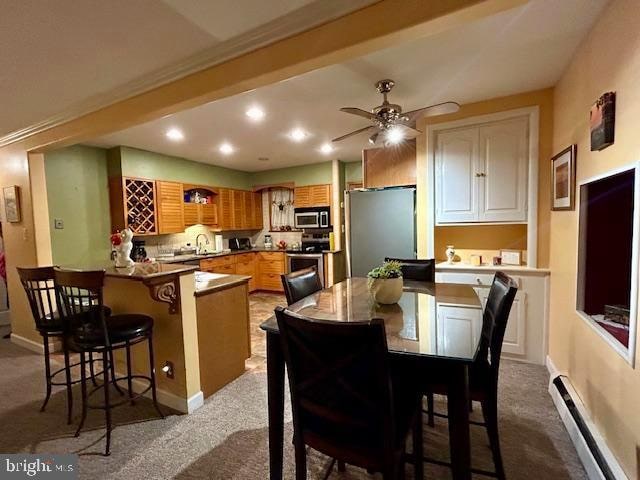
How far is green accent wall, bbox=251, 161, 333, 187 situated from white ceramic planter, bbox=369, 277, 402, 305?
4.07 m

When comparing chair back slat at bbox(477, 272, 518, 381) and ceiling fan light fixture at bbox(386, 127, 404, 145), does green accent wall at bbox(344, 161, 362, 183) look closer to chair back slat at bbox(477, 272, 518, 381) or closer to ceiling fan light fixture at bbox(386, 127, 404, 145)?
ceiling fan light fixture at bbox(386, 127, 404, 145)

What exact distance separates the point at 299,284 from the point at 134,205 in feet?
10.8

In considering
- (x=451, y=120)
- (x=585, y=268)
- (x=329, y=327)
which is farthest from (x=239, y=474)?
(x=451, y=120)

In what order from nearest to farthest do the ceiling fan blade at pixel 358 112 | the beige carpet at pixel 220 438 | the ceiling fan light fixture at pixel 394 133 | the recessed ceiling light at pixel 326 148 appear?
the beige carpet at pixel 220 438 < the ceiling fan blade at pixel 358 112 < the ceiling fan light fixture at pixel 394 133 < the recessed ceiling light at pixel 326 148

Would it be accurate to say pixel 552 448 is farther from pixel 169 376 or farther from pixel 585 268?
pixel 169 376

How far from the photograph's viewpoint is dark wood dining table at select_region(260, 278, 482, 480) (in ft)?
4.00

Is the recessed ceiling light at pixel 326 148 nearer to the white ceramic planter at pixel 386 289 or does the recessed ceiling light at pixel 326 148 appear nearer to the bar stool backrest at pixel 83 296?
the white ceramic planter at pixel 386 289

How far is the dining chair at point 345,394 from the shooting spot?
1.02m

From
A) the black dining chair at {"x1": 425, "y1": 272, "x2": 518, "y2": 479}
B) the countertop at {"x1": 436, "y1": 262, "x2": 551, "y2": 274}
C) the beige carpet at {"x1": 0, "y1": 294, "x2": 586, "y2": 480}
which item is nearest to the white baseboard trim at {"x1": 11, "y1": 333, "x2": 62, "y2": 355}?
the beige carpet at {"x1": 0, "y1": 294, "x2": 586, "y2": 480}

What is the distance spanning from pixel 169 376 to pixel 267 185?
14.9ft

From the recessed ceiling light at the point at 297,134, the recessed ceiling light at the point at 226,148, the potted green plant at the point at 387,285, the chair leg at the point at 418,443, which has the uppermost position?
the recessed ceiling light at the point at 297,134

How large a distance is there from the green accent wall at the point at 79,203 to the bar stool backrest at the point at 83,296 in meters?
2.18

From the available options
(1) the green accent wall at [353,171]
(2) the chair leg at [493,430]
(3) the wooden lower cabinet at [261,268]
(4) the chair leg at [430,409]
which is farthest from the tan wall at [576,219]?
(3) the wooden lower cabinet at [261,268]

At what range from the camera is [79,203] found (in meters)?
4.02
